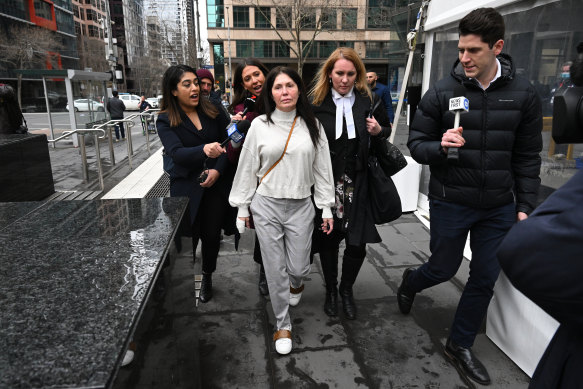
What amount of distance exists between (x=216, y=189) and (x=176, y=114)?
63cm

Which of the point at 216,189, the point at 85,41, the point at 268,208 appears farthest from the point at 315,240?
the point at 85,41

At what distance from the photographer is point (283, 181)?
8.65ft

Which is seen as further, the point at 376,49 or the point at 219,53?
the point at 219,53

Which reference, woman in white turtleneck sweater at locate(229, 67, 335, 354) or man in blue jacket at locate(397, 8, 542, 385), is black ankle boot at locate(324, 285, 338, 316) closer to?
woman in white turtleneck sweater at locate(229, 67, 335, 354)

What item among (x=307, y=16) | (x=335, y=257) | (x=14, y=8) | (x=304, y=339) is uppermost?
(x=14, y=8)

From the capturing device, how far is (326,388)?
2.42m

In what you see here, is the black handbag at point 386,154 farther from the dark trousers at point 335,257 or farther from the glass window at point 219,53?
the glass window at point 219,53

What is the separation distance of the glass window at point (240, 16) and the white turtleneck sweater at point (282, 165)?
45.6 metres

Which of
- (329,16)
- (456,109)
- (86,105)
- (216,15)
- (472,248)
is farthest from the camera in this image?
(216,15)

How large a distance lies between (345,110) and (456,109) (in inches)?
30.6

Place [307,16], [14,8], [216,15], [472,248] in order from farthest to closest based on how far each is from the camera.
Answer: [216,15] → [14,8] → [307,16] → [472,248]

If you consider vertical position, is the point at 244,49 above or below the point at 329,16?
below

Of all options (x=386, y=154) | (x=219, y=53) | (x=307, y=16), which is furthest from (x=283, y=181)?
(x=219, y=53)

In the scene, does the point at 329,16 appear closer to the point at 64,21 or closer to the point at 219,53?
the point at 219,53
